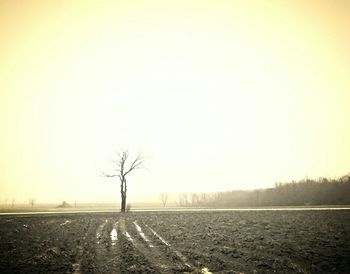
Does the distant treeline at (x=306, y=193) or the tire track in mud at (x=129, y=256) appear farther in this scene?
the distant treeline at (x=306, y=193)

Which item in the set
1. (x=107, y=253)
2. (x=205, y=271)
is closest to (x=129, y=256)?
(x=107, y=253)

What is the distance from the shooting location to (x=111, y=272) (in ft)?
40.0

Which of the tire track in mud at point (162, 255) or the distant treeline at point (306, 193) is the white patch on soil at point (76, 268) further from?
the distant treeline at point (306, 193)

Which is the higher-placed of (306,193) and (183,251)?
(306,193)

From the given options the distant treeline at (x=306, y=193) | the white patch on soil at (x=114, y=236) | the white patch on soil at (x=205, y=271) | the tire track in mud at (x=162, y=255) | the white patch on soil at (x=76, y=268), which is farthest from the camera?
the distant treeline at (x=306, y=193)

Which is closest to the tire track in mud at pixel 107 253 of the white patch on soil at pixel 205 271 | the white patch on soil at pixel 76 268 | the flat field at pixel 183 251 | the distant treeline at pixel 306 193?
the flat field at pixel 183 251

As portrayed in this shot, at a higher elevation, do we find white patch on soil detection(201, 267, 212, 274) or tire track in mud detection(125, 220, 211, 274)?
white patch on soil detection(201, 267, 212, 274)

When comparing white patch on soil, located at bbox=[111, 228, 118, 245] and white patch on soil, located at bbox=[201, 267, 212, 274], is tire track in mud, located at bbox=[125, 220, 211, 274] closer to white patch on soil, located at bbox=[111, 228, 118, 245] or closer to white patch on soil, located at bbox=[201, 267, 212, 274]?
white patch on soil, located at bbox=[201, 267, 212, 274]

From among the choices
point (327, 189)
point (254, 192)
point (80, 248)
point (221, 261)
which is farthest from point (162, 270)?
point (254, 192)

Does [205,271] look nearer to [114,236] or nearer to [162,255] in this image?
[162,255]

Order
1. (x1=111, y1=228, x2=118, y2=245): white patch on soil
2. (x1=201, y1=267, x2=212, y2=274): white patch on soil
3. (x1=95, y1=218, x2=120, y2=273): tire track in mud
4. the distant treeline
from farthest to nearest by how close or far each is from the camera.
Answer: the distant treeline, (x1=111, y1=228, x2=118, y2=245): white patch on soil, (x1=95, y1=218, x2=120, y2=273): tire track in mud, (x1=201, y1=267, x2=212, y2=274): white patch on soil

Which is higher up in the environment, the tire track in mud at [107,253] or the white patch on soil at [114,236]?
the tire track in mud at [107,253]

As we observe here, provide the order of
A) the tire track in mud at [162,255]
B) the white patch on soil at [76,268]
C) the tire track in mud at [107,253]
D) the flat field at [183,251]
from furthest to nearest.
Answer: the tire track in mud at [107,253], the flat field at [183,251], the tire track in mud at [162,255], the white patch on soil at [76,268]

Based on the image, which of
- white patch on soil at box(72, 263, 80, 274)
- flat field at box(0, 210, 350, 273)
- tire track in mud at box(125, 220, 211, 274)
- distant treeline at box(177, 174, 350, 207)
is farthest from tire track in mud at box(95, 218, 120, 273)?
distant treeline at box(177, 174, 350, 207)
